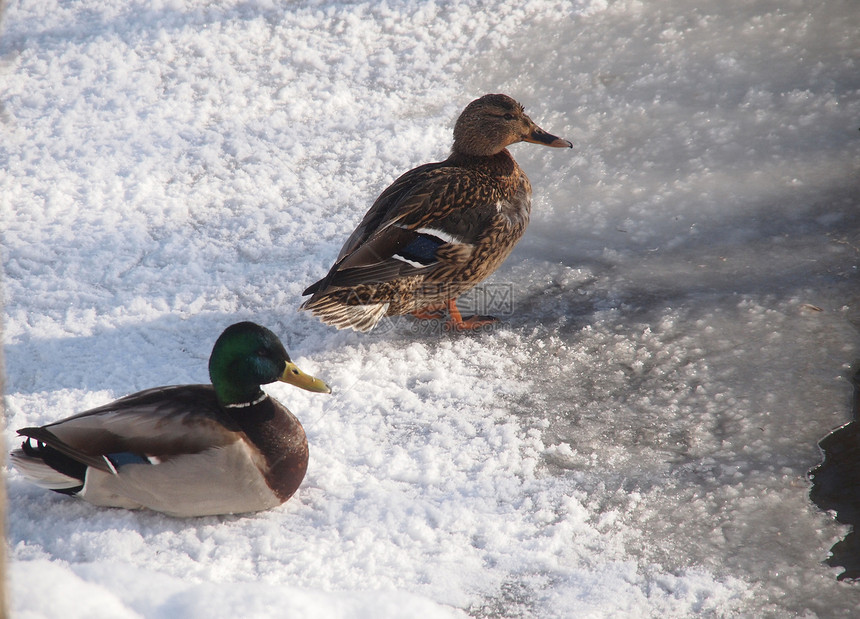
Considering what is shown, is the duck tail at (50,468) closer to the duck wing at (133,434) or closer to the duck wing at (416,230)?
the duck wing at (133,434)

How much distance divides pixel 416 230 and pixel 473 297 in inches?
23.3

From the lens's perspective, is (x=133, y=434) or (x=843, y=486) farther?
(x=843, y=486)

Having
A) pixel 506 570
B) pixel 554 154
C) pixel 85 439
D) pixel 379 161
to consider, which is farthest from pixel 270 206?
pixel 506 570

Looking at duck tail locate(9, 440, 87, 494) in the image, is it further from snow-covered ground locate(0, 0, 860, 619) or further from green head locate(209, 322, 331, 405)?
green head locate(209, 322, 331, 405)

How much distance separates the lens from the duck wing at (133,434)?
7.72 feet

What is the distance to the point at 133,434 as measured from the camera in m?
2.36

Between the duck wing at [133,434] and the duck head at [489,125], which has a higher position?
the duck head at [489,125]

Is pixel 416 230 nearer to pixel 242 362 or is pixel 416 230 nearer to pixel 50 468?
pixel 242 362

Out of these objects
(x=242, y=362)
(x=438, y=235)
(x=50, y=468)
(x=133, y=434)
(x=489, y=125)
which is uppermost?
(x=489, y=125)

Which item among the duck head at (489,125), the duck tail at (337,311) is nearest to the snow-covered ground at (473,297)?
the duck tail at (337,311)

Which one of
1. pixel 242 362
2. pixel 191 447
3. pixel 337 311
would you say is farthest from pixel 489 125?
pixel 191 447

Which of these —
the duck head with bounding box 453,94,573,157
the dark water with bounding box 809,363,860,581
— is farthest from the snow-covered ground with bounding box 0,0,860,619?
the duck head with bounding box 453,94,573,157

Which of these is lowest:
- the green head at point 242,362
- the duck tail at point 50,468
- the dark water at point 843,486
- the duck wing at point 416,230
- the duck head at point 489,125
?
the dark water at point 843,486

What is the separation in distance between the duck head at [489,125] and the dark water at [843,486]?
180 cm
